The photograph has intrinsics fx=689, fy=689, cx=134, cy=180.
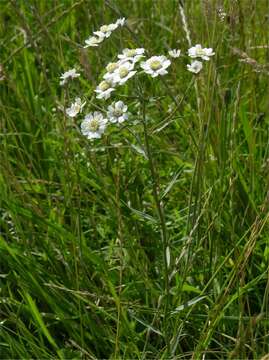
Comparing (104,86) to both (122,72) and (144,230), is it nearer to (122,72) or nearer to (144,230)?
(122,72)

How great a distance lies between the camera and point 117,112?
44.9 inches

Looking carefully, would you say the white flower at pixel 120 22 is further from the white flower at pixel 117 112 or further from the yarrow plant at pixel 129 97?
the white flower at pixel 117 112

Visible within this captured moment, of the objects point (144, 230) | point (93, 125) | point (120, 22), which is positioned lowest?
point (144, 230)

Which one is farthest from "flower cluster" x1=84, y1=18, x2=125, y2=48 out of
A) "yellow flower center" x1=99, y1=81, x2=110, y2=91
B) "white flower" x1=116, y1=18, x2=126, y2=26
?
"yellow flower center" x1=99, y1=81, x2=110, y2=91

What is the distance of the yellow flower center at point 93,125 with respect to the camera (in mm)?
1171

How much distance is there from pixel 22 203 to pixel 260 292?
55 centimetres

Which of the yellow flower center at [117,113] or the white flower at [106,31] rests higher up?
the white flower at [106,31]

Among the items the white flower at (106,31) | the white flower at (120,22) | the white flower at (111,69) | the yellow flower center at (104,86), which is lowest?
the yellow flower center at (104,86)

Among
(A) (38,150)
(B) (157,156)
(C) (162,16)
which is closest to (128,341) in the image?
(B) (157,156)

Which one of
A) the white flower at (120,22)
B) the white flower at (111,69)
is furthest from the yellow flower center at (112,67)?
the white flower at (120,22)

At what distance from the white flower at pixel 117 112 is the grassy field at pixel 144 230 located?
0.10 ft

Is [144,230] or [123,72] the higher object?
[123,72]

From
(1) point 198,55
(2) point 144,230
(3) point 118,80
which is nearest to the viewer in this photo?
(3) point 118,80

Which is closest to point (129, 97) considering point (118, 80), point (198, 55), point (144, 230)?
point (118, 80)
